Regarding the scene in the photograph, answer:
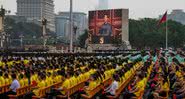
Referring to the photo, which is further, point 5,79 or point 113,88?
point 5,79

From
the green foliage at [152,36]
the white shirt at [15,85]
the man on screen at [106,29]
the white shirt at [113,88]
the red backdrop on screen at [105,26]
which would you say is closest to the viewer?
the white shirt at [113,88]

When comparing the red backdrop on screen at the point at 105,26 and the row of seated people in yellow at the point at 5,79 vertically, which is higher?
the red backdrop on screen at the point at 105,26

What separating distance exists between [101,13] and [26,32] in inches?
3010

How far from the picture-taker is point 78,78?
19.7 m

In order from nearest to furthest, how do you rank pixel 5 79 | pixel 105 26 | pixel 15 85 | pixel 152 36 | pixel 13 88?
pixel 15 85 → pixel 13 88 → pixel 5 79 → pixel 105 26 → pixel 152 36

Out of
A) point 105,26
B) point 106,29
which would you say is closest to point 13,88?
point 106,29

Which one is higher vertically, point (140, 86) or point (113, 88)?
point (140, 86)

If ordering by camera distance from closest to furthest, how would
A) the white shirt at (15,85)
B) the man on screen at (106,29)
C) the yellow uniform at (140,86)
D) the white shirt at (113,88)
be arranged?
the yellow uniform at (140,86) → the white shirt at (113,88) → the white shirt at (15,85) → the man on screen at (106,29)

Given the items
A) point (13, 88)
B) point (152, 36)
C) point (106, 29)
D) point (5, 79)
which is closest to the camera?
point (13, 88)

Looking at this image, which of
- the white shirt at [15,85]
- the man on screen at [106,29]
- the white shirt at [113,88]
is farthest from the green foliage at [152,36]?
the white shirt at [15,85]

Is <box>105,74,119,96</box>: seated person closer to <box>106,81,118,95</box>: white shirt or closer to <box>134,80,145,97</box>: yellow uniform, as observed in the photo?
<box>106,81,118,95</box>: white shirt

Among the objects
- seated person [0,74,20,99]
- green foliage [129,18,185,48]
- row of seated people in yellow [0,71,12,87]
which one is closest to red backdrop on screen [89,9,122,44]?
green foliage [129,18,185,48]

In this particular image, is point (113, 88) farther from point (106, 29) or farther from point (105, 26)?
point (105, 26)

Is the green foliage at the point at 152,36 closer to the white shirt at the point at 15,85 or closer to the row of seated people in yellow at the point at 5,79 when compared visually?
the row of seated people in yellow at the point at 5,79
